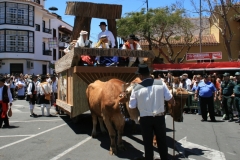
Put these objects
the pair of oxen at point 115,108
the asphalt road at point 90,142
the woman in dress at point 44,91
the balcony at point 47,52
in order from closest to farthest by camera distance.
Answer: the pair of oxen at point 115,108 < the asphalt road at point 90,142 < the woman in dress at point 44,91 < the balcony at point 47,52

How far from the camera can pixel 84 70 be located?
8.82 m

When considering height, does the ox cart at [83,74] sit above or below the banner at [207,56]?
below

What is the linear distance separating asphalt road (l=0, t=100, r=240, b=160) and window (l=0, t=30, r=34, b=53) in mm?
30860

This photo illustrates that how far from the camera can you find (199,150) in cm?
779

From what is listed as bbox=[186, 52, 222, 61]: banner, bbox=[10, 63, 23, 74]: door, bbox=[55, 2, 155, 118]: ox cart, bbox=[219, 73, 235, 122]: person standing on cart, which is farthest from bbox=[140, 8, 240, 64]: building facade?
bbox=[55, 2, 155, 118]: ox cart

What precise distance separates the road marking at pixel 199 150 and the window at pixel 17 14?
36858 mm

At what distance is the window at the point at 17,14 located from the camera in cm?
4025

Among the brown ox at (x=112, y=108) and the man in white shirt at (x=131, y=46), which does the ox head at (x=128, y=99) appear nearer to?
the brown ox at (x=112, y=108)

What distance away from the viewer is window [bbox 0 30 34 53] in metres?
40.5

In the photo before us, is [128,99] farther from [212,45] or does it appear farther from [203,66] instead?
[212,45]

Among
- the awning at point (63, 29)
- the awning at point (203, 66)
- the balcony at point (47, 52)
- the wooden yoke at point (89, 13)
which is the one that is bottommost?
the awning at point (203, 66)

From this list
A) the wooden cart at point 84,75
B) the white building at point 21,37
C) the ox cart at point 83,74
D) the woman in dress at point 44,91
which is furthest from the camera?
the white building at point 21,37

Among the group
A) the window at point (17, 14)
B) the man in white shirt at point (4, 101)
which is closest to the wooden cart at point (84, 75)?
the man in white shirt at point (4, 101)

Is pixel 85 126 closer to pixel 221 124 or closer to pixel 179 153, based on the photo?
pixel 179 153
